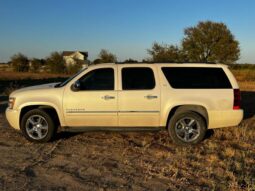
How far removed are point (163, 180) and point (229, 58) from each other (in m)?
56.1

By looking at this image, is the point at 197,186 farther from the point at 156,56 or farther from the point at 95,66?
the point at 156,56

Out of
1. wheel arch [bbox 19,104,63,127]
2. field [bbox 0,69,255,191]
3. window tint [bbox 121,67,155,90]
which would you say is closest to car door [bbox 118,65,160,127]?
window tint [bbox 121,67,155,90]

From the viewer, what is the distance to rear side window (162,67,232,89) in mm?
8219

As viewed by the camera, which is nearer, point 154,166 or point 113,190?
point 113,190

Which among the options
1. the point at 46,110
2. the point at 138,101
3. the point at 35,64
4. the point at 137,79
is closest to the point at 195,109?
the point at 138,101

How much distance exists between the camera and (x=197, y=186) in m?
5.50

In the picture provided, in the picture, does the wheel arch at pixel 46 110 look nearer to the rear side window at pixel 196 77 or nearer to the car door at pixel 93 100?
the car door at pixel 93 100

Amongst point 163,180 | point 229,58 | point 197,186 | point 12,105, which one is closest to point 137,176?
point 163,180

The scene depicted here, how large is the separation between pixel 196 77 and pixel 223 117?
1.00 meters

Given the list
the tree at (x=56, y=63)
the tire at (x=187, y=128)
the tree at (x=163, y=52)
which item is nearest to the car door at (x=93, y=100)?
the tire at (x=187, y=128)

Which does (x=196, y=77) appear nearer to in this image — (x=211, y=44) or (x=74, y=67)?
(x=211, y=44)

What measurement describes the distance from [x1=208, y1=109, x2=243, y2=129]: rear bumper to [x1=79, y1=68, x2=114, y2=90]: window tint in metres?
2.19

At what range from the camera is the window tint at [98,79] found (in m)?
8.20

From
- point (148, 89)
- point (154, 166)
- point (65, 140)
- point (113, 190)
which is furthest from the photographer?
point (65, 140)
